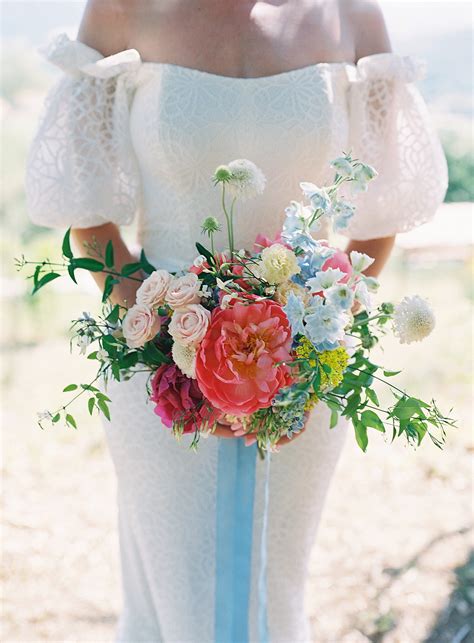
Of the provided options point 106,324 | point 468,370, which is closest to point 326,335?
point 106,324

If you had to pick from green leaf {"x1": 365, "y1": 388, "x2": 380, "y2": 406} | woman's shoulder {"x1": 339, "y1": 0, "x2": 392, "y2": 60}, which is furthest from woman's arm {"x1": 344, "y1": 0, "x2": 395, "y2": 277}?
green leaf {"x1": 365, "y1": 388, "x2": 380, "y2": 406}

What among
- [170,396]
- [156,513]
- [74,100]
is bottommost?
[156,513]

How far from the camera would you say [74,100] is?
161 centimetres

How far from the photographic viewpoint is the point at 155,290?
124 centimetres

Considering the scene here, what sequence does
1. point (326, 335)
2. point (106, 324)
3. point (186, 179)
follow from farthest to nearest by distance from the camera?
point (186, 179)
point (106, 324)
point (326, 335)

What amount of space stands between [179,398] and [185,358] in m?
0.09

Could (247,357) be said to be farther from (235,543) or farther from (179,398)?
(235,543)

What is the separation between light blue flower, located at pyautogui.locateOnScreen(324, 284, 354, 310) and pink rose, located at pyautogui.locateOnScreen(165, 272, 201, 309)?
241 millimetres

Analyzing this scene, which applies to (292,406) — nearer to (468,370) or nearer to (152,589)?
(152,589)

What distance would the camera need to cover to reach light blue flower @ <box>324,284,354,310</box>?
105 centimetres

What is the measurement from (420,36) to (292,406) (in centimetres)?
256

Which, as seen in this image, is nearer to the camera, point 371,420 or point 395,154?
point 371,420

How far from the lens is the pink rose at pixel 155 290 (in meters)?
1.24

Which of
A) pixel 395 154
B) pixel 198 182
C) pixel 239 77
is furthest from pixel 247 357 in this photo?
pixel 395 154
